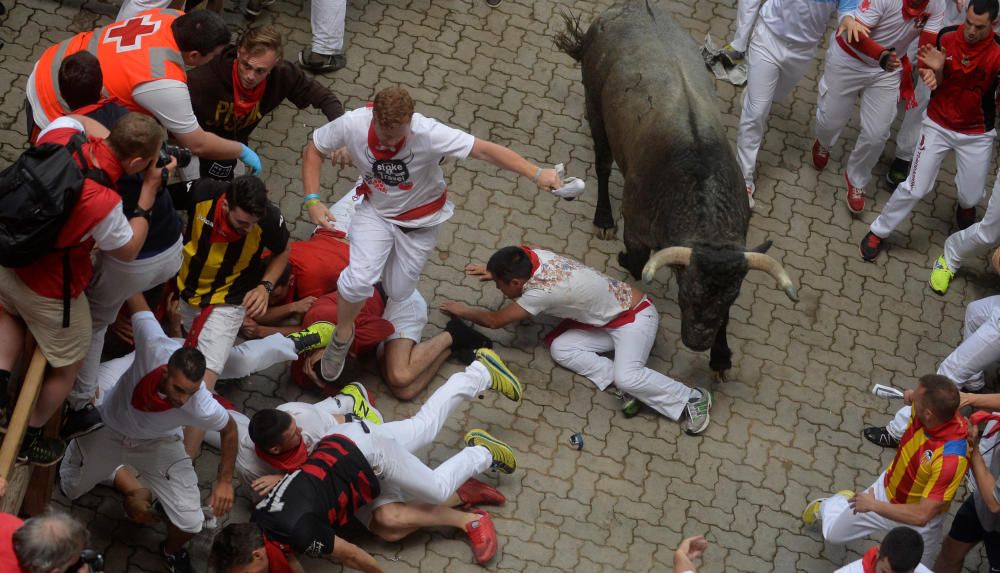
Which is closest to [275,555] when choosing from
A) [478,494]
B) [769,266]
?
[478,494]

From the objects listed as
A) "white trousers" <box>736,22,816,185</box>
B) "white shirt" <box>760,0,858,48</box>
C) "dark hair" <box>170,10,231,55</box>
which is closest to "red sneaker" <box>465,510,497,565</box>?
"dark hair" <box>170,10,231,55</box>

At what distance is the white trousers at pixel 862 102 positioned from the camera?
10.5 meters

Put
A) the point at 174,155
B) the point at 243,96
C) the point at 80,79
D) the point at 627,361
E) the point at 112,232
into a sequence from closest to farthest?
the point at 112,232, the point at 174,155, the point at 80,79, the point at 243,96, the point at 627,361

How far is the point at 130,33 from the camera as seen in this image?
7.89 meters

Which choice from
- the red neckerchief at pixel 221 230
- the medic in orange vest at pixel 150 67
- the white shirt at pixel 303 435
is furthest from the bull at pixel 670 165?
the medic in orange vest at pixel 150 67

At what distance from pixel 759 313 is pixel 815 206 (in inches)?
58.5

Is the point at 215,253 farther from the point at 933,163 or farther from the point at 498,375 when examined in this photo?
the point at 933,163

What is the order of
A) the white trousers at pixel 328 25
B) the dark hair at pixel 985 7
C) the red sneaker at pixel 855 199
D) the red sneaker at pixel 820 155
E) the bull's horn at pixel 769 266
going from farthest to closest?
1. the red sneaker at pixel 820 155
2. the red sneaker at pixel 855 199
3. the white trousers at pixel 328 25
4. the dark hair at pixel 985 7
5. the bull's horn at pixel 769 266

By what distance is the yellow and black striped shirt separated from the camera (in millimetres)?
7926

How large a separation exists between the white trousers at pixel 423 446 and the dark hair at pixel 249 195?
145 centimetres

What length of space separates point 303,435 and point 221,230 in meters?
1.39

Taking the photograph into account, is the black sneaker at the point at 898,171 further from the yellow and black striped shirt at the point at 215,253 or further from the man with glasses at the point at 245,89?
the yellow and black striped shirt at the point at 215,253

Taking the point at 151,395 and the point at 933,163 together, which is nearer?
the point at 151,395

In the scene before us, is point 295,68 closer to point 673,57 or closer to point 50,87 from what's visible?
point 50,87
